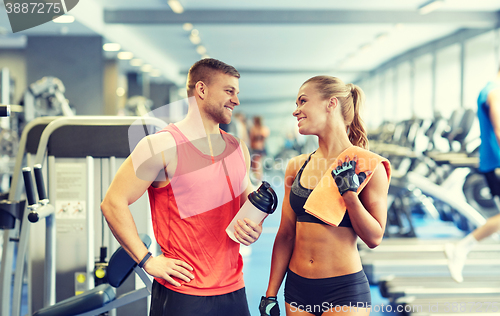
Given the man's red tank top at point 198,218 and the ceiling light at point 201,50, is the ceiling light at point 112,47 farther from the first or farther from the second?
the man's red tank top at point 198,218

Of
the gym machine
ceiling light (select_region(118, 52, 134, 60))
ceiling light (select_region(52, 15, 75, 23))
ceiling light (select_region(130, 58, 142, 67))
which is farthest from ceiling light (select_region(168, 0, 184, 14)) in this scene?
the gym machine

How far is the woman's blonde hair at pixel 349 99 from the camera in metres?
1.32

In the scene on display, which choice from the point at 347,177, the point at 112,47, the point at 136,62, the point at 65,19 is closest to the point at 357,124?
the point at 347,177

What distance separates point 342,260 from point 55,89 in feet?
10.3

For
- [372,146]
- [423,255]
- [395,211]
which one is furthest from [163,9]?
[423,255]

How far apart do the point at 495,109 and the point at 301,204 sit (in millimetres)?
1540

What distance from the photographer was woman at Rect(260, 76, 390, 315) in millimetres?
1241

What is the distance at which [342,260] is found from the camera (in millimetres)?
1307

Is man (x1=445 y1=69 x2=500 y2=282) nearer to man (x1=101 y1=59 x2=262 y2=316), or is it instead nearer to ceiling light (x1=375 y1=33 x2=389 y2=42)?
man (x1=101 y1=59 x2=262 y2=316)

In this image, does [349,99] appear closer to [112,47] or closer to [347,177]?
[347,177]

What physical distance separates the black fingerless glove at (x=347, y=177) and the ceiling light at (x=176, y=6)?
5409mm

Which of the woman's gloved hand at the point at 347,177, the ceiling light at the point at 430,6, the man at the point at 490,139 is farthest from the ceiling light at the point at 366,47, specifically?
the woman's gloved hand at the point at 347,177

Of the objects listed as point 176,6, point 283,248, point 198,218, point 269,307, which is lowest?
point 269,307

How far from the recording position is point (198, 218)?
131cm
